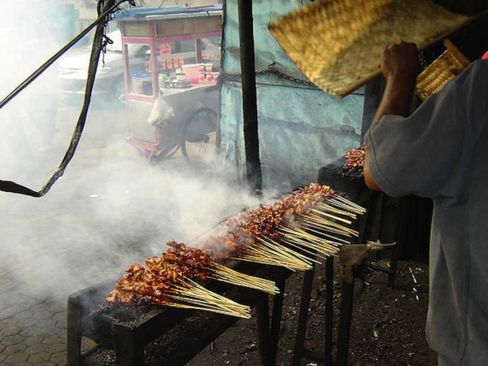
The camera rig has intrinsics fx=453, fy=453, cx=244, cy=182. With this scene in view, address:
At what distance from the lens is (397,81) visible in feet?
7.34

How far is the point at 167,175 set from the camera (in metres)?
10.5

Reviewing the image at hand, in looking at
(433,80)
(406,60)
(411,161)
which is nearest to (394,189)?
(411,161)

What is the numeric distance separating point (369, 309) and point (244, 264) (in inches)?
122

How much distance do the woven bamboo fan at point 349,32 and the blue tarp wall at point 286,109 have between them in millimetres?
4208

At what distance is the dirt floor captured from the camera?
474 centimetres

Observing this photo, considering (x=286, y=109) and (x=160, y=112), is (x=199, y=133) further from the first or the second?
(x=286, y=109)

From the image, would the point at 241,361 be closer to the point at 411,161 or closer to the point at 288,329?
the point at 288,329

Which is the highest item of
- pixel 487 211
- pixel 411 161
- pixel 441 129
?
pixel 441 129

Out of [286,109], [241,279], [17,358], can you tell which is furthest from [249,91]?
[286,109]

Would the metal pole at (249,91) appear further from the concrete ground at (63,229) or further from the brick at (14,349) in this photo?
the brick at (14,349)

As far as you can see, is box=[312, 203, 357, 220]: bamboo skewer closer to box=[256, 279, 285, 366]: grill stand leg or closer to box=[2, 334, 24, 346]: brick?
box=[256, 279, 285, 366]: grill stand leg

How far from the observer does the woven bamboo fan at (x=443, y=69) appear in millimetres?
3297

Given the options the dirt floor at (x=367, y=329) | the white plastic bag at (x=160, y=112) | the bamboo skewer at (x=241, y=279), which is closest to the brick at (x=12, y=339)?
the dirt floor at (x=367, y=329)

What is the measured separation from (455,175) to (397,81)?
2.00ft
